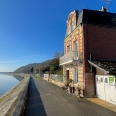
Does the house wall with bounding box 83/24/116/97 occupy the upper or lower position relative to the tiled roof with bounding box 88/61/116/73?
upper

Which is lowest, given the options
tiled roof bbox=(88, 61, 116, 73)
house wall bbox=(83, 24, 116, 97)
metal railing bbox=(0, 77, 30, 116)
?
metal railing bbox=(0, 77, 30, 116)

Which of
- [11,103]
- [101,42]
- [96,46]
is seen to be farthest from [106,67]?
[11,103]

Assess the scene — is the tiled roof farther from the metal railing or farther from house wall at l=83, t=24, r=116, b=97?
the metal railing

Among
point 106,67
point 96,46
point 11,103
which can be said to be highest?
point 96,46

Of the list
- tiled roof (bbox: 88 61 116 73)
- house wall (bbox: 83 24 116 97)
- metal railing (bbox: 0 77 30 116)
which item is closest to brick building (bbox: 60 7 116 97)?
house wall (bbox: 83 24 116 97)

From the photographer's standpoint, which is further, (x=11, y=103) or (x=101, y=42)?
(x=101, y=42)

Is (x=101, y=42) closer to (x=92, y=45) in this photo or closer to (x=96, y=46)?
(x=96, y=46)

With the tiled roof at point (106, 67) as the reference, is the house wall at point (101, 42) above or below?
above

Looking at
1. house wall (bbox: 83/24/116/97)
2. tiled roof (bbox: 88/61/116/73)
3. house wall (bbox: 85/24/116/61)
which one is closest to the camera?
tiled roof (bbox: 88/61/116/73)

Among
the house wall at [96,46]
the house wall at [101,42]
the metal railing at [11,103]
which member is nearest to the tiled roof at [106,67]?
the house wall at [96,46]

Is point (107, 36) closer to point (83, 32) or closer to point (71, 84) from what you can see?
point (83, 32)

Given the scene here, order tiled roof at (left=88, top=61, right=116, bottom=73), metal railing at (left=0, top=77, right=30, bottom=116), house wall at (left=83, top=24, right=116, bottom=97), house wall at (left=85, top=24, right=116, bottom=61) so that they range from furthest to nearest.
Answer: house wall at (left=85, top=24, right=116, bottom=61), house wall at (left=83, top=24, right=116, bottom=97), tiled roof at (left=88, top=61, right=116, bottom=73), metal railing at (left=0, top=77, right=30, bottom=116)

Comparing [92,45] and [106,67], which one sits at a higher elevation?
[92,45]

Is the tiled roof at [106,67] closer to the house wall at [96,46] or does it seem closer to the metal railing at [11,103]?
the house wall at [96,46]
